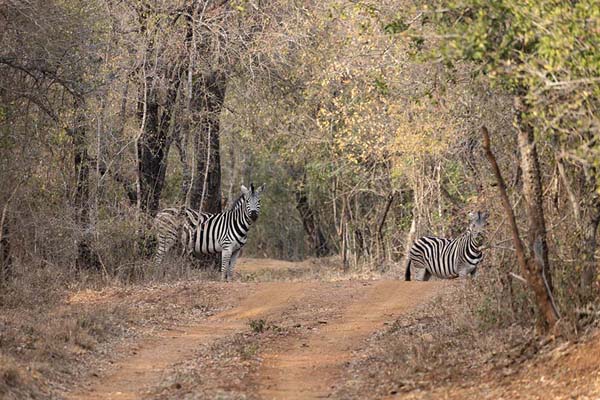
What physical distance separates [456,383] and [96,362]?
442 centimetres

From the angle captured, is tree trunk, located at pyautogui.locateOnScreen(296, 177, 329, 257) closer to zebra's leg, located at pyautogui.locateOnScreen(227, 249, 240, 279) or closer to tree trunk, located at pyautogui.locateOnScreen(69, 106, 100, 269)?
zebra's leg, located at pyautogui.locateOnScreen(227, 249, 240, 279)

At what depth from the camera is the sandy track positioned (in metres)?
11.9

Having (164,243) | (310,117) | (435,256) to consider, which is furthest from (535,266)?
(310,117)

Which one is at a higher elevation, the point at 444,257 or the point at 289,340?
the point at 444,257

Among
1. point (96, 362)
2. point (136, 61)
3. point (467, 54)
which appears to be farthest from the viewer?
point (136, 61)

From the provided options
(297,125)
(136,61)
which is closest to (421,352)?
(136,61)

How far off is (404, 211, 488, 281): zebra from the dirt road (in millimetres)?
2351

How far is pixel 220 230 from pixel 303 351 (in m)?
10.2

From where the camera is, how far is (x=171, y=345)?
580 inches

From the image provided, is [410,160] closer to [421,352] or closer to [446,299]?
[446,299]

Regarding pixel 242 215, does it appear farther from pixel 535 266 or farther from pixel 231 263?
pixel 535 266

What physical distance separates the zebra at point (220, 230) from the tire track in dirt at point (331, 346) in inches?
169

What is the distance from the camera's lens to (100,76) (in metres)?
18.7

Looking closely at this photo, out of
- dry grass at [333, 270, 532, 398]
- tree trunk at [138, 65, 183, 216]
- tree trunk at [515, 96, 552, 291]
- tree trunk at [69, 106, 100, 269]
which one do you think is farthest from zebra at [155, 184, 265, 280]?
tree trunk at [515, 96, 552, 291]
